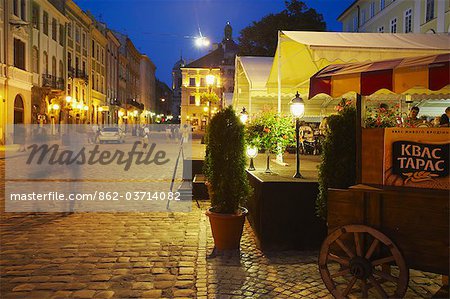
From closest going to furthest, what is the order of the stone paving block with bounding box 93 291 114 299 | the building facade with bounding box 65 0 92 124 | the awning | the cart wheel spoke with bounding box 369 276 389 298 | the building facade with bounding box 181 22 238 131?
1. the cart wheel spoke with bounding box 369 276 389 298
2. the stone paving block with bounding box 93 291 114 299
3. the awning
4. the building facade with bounding box 65 0 92 124
5. the building facade with bounding box 181 22 238 131

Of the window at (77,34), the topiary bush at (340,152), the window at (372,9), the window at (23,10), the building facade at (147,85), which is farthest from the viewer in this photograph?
the building facade at (147,85)

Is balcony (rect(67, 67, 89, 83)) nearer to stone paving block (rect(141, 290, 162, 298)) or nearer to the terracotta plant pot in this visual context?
the terracotta plant pot

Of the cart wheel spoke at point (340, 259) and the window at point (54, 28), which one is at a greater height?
the window at point (54, 28)

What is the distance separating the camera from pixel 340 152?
496 centimetres

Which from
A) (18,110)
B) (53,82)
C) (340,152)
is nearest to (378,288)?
(340,152)

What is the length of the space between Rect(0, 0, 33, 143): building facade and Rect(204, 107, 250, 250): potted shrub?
79.3 feet

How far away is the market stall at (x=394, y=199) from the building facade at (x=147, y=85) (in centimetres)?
→ 8492

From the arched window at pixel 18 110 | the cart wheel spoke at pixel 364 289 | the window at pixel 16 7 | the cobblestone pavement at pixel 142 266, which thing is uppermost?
the window at pixel 16 7

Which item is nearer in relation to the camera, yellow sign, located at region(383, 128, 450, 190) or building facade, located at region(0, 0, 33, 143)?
yellow sign, located at region(383, 128, 450, 190)

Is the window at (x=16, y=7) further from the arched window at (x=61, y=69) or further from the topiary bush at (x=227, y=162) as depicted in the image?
the topiary bush at (x=227, y=162)

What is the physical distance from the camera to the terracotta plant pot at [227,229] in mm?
5852

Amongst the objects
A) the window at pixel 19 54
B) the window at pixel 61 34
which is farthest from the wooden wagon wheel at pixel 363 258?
the window at pixel 61 34

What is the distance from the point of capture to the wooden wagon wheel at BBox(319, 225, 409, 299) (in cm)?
368

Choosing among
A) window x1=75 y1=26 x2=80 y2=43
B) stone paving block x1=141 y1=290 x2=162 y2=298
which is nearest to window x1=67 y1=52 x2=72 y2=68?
window x1=75 y1=26 x2=80 y2=43
